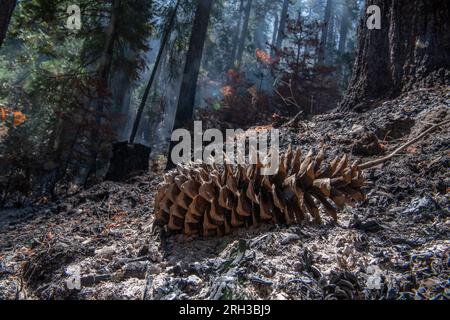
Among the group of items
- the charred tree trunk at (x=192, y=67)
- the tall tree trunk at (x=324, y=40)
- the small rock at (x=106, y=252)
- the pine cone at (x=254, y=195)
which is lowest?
the small rock at (x=106, y=252)

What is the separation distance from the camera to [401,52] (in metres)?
3.56

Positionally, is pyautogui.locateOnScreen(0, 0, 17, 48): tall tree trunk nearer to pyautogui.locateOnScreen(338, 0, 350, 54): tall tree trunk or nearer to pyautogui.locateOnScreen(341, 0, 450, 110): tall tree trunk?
pyautogui.locateOnScreen(341, 0, 450, 110): tall tree trunk

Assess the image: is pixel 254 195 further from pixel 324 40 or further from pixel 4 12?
pixel 324 40

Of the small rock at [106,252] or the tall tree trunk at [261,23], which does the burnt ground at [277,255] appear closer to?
the small rock at [106,252]

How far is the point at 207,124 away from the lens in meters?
7.51

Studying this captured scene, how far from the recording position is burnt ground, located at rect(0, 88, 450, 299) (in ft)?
3.85

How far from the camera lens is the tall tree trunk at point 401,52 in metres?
3.27

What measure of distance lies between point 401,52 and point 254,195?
2951 millimetres

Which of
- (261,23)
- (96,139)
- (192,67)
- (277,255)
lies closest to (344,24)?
(261,23)

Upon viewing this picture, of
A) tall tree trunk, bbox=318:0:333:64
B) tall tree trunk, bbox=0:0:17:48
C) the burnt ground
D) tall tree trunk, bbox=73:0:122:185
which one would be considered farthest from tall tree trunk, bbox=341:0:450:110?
tall tree trunk, bbox=318:0:333:64

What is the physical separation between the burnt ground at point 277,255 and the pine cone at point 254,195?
7 cm

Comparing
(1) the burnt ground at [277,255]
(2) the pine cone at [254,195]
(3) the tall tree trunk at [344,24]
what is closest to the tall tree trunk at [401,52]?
(1) the burnt ground at [277,255]

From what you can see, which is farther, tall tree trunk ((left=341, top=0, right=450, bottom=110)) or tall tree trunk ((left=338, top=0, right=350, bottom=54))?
tall tree trunk ((left=338, top=0, right=350, bottom=54))

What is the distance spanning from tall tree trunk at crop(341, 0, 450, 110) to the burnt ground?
1045mm
